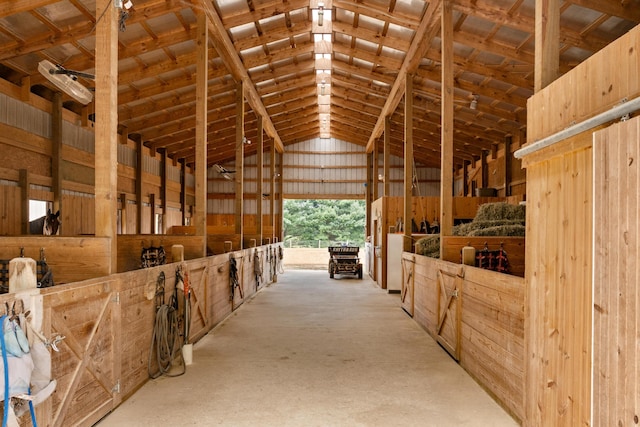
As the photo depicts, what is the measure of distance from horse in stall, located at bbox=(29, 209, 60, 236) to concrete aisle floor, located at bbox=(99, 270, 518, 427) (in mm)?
4671

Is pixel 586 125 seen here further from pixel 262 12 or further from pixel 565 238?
pixel 262 12

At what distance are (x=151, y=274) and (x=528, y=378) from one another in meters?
3.36

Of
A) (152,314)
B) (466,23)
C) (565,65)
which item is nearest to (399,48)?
(466,23)

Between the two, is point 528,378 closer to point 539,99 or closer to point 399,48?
point 539,99

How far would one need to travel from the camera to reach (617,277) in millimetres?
2082

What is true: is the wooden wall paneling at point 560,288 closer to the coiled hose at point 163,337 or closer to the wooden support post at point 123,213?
the coiled hose at point 163,337

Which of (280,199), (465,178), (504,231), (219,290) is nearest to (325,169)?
(280,199)

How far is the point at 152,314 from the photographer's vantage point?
442 cm

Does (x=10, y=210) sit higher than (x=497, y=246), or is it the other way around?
(x=10, y=210)

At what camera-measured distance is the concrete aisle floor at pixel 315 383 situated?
348cm

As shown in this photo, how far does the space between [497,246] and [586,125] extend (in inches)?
150

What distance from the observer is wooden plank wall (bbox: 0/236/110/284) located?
11.8ft

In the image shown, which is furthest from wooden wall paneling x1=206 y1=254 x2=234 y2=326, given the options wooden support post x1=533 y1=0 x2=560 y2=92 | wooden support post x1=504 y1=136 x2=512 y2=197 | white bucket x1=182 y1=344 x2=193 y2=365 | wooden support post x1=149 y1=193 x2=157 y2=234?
wooden support post x1=504 y1=136 x2=512 y2=197

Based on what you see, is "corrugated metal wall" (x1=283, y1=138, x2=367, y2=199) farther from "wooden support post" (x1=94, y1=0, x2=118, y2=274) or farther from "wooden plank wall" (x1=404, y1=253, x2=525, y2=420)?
"wooden support post" (x1=94, y1=0, x2=118, y2=274)
